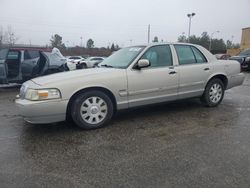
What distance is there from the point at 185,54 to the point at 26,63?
240 inches

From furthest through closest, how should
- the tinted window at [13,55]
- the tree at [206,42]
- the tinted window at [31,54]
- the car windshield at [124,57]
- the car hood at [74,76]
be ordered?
the tree at [206,42] < the tinted window at [31,54] < the tinted window at [13,55] < the car windshield at [124,57] < the car hood at [74,76]

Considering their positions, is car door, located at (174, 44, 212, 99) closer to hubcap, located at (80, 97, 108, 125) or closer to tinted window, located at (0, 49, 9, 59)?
hubcap, located at (80, 97, 108, 125)

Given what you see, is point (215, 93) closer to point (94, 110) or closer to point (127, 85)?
point (127, 85)

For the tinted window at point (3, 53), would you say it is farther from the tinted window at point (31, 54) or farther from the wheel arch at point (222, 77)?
the wheel arch at point (222, 77)

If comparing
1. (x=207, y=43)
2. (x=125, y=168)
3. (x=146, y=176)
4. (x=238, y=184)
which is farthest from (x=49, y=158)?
(x=207, y=43)

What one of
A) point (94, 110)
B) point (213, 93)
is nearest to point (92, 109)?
point (94, 110)

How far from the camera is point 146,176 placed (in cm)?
272

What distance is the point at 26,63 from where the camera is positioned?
889 centimetres

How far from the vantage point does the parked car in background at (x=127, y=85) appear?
3.93 meters

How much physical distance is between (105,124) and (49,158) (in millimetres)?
1466

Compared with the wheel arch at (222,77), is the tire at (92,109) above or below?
below

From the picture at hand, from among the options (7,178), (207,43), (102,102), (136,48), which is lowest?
(7,178)

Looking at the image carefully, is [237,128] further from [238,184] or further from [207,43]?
[207,43]

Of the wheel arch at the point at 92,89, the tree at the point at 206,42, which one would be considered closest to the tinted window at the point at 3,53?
the wheel arch at the point at 92,89
